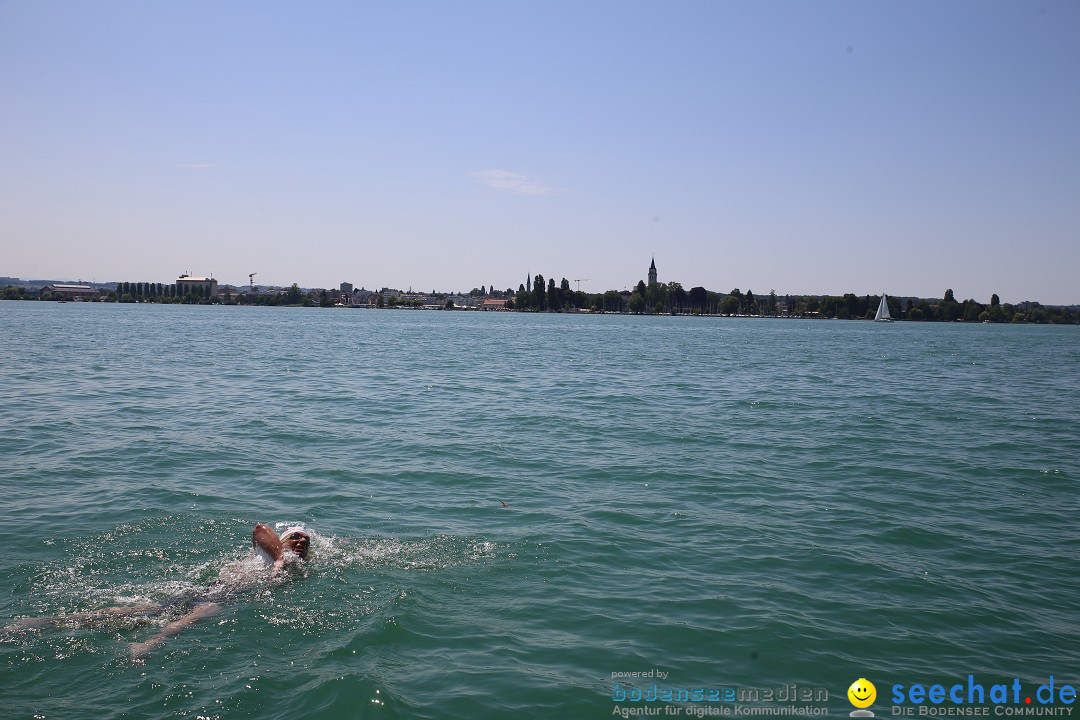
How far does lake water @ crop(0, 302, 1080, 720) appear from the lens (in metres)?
7.92

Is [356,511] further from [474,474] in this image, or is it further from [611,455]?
[611,455]

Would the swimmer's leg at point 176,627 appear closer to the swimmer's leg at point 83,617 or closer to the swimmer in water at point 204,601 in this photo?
the swimmer in water at point 204,601

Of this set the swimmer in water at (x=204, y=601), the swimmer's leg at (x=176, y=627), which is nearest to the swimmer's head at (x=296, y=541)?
the swimmer in water at (x=204, y=601)

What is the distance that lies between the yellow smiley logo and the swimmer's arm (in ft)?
26.0

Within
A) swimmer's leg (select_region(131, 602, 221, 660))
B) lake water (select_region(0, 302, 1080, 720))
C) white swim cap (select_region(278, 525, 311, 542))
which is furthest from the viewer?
white swim cap (select_region(278, 525, 311, 542))

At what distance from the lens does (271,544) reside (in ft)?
35.1

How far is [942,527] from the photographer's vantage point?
13758mm

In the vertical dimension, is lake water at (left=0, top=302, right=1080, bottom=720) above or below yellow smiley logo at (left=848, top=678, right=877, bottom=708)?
above

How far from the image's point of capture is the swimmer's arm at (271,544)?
10.5 m
